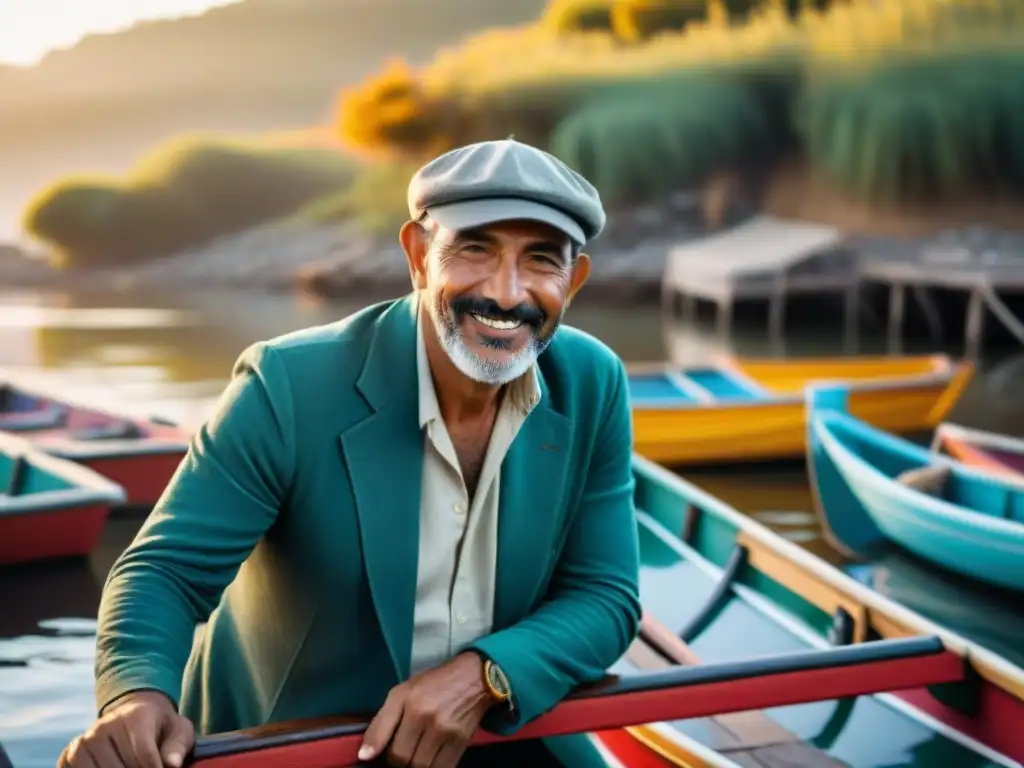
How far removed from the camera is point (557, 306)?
188 centimetres

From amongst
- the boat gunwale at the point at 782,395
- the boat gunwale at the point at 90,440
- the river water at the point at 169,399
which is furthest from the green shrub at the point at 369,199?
the boat gunwale at the point at 782,395

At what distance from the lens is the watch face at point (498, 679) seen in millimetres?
1884

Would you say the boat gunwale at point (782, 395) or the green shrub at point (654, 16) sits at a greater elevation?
the green shrub at point (654, 16)

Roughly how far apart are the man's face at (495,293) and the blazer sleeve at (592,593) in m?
0.27

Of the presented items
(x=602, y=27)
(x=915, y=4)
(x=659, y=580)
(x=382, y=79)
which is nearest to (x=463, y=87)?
(x=382, y=79)

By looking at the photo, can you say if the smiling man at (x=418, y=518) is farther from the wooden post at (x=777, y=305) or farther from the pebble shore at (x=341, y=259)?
the pebble shore at (x=341, y=259)

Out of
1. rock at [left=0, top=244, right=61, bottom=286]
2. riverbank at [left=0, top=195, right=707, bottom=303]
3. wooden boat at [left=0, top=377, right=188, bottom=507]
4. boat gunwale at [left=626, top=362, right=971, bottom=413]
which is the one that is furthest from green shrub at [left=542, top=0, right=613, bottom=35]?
wooden boat at [left=0, top=377, right=188, bottom=507]

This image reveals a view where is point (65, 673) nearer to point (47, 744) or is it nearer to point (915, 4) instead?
point (47, 744)

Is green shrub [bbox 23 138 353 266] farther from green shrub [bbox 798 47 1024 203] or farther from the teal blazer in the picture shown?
the teal blazer

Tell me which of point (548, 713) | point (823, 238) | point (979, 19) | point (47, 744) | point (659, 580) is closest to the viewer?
point (548, 713)

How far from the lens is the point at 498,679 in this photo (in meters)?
1.89

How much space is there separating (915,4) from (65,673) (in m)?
30.8

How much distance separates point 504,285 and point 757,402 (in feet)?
25.2

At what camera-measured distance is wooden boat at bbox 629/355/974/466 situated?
920 cm
